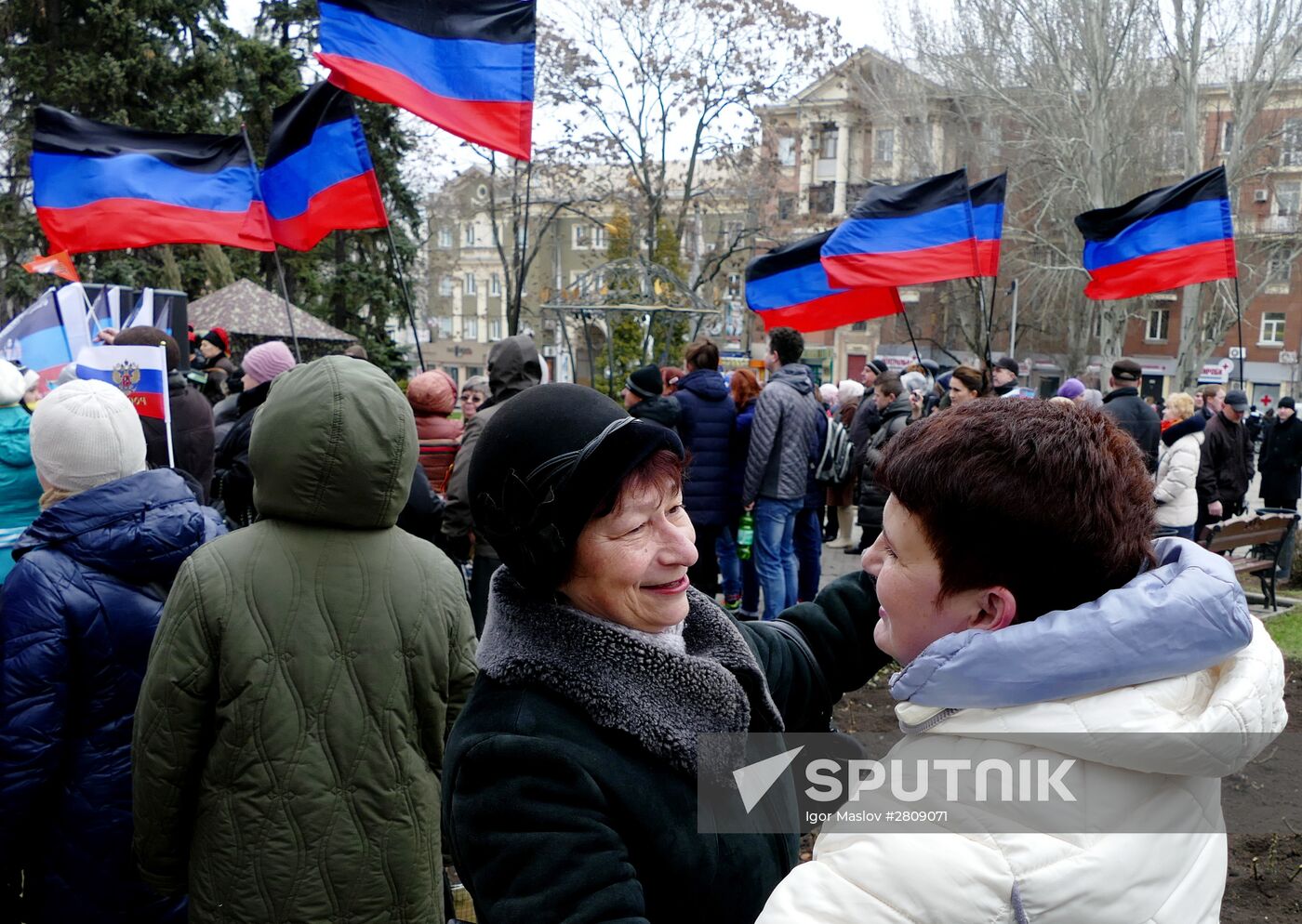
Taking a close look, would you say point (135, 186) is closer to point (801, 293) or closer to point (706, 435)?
point (706, 435)

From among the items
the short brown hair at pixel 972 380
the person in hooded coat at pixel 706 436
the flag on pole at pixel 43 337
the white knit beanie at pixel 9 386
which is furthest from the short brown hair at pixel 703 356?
the white knit beanie at pixel 9 386

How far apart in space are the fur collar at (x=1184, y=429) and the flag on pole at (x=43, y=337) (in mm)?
7957

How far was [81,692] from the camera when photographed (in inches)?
101

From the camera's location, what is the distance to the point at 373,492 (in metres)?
2.44

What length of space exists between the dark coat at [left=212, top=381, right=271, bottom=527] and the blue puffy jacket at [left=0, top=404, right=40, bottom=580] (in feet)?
3.34

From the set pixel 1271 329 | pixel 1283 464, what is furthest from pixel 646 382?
pixel 1271 329

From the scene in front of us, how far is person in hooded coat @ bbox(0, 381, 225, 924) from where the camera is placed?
8.11ft

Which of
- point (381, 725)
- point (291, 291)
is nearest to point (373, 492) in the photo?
point (381, 725)

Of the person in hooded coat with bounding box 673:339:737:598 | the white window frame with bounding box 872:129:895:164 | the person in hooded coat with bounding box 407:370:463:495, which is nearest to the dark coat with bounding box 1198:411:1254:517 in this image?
the person in hooded coat with bounding box 673:339:737:598

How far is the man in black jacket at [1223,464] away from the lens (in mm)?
10000

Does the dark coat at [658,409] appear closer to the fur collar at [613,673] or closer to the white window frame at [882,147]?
the fur collar at [613,673]

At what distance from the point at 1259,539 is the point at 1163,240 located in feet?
8.77

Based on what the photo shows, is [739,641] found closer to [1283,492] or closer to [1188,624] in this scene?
[1188,624]

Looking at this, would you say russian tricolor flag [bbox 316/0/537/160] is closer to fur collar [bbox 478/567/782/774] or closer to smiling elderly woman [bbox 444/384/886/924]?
smiling elderly woman [bbox 444/384/886/924]
